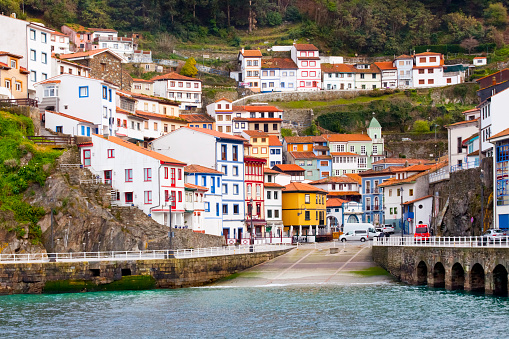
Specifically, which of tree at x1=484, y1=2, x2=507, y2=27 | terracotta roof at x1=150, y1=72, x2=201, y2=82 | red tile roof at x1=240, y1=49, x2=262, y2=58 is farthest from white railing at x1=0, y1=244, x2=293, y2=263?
tree at x1=484, y1=2, x2=507, y2=27

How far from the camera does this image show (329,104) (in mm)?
144375

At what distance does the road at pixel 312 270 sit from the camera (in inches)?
2628

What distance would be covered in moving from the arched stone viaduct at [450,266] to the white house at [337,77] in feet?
277

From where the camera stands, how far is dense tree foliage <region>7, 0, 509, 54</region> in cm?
16438

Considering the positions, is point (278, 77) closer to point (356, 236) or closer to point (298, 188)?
point (298, 188)

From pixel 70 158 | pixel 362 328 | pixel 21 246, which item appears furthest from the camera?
pixel 70 158

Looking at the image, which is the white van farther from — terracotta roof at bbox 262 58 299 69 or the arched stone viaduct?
terracotta roof at bbox 262 58 299 69

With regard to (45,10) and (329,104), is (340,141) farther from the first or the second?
(45,10)

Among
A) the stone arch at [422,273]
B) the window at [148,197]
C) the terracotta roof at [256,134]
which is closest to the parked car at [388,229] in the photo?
the terracotta roof at [256,134]

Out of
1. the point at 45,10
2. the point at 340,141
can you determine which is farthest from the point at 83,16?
the point at 340,141

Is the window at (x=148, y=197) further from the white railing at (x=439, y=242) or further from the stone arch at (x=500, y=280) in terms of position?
the stone arch at (x=500, y=280)

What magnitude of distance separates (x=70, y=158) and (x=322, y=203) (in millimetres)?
36352

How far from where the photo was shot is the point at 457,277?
58938 mm

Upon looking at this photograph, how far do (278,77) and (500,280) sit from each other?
9814 cm
